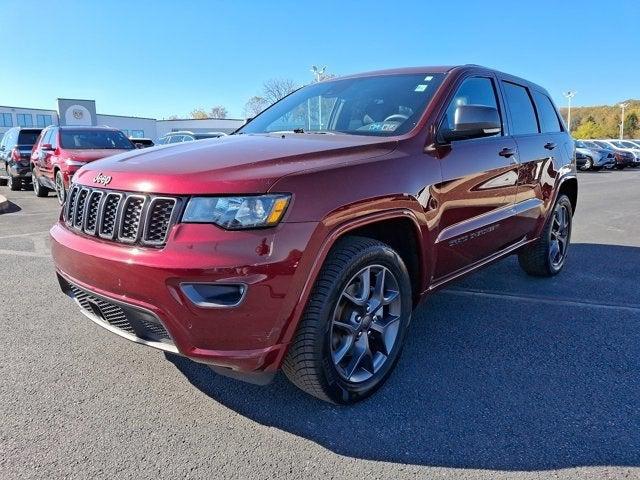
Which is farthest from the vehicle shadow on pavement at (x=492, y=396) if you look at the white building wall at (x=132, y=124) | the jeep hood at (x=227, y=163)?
the white building wall at (x=132, y=124)

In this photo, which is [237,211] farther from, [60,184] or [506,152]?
[60,184]

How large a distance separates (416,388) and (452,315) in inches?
50.6

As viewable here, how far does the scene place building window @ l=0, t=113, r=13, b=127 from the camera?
43.3 m

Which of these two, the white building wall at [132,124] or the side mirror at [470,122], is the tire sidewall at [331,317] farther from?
the white building wall at [132,124]

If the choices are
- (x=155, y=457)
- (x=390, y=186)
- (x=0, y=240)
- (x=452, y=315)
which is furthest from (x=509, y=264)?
(x=0, y=240)

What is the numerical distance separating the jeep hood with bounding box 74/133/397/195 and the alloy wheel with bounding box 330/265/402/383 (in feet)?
2.09

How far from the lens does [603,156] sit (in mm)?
27516

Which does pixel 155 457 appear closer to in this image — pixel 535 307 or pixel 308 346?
pixel 308 346

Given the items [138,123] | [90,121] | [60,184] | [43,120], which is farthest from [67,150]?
[138,123]

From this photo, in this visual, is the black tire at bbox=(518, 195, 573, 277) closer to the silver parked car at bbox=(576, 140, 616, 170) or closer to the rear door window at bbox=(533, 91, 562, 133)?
the rear door window at bbox=(533, 91, 562, 133)

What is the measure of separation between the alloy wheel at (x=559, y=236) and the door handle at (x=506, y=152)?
1.38 metres

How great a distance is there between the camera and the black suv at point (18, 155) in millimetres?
14336

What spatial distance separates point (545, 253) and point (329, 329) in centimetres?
325

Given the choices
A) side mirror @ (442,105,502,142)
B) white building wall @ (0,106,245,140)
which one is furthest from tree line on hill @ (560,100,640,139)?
side mirror @ (442,105,502,142)
